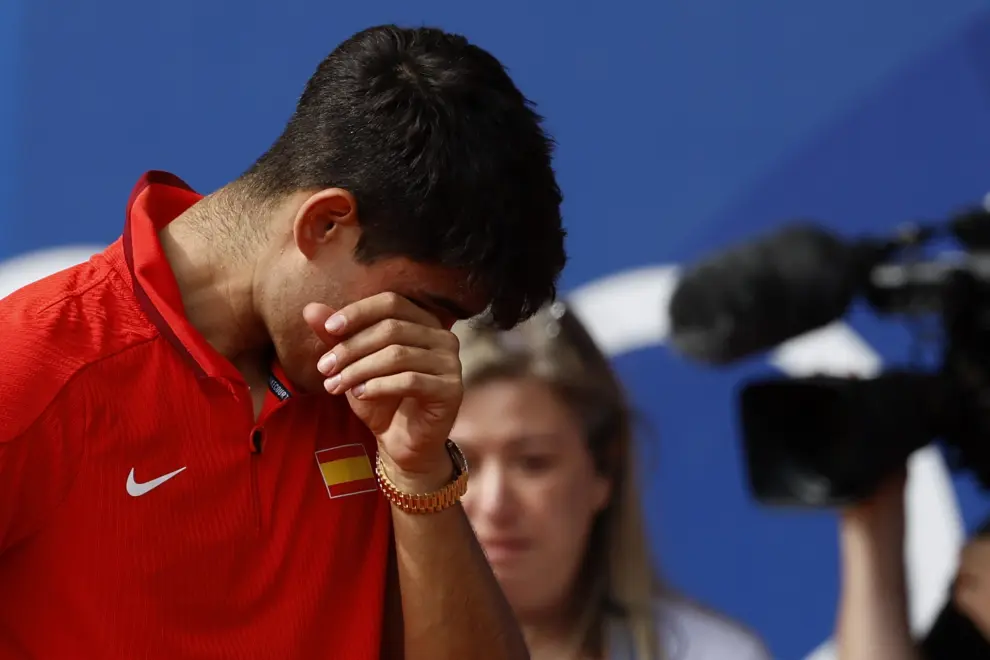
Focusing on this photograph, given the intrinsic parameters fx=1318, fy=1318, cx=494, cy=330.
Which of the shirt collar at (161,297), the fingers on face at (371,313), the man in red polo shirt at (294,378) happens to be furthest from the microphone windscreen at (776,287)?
the shirt collar at (161,297)

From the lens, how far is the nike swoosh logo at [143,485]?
3.47 ft

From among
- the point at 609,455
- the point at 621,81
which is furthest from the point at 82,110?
the point at 609,455

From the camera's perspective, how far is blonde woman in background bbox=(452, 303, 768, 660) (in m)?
1.99

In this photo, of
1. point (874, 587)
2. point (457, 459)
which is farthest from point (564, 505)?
point (457, 459)

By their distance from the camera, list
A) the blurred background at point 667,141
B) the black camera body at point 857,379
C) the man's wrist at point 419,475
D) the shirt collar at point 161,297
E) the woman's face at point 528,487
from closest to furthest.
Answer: the shirt collar at point 161,297, the man's wrist at point 419,475, the black camera body at point 857,379, the woman's face at point 528,487, the blurred background at point 667,141

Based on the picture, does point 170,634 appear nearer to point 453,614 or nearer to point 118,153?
point 453,614

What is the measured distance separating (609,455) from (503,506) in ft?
0.73

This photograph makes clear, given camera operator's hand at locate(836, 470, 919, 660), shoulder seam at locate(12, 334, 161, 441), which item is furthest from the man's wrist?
camera operator's hand at locate(836, 470, 919, 660)

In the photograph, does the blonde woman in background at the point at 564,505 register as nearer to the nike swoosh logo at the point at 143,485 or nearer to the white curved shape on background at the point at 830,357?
the white curved shape on background at the point at 830,357

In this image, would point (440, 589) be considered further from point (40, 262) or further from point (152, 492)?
point (40, 262)

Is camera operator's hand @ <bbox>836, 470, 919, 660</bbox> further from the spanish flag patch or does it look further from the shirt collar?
the shirt collar

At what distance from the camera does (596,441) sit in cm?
212

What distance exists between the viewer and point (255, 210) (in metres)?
1.18

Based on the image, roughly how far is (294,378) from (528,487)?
0.88 meters
